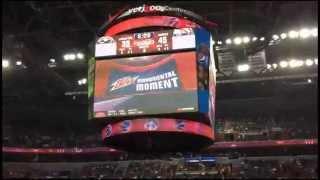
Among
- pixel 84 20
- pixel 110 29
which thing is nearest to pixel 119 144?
pixel 110 29

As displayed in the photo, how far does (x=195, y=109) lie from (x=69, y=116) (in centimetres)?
1553

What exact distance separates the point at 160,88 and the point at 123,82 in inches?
28.1

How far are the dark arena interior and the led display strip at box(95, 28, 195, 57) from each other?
20 millimetres

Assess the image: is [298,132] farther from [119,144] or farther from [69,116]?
[119,144]

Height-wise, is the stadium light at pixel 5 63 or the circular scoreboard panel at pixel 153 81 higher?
the stadium light at pixel 5 63

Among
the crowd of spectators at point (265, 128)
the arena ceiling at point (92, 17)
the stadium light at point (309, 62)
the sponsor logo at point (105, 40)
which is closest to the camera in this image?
the sponsor logo at point (105, 40)

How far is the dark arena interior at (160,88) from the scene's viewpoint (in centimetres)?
933

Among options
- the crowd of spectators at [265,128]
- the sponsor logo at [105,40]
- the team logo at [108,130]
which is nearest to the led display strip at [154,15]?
the sponsor logo at [105,40]

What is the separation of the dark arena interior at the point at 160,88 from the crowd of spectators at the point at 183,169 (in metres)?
0.06

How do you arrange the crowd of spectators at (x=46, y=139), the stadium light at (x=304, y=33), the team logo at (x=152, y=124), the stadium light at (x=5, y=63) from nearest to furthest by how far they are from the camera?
1. the team logo at (x=152, y=124)
2. the stadium light at (x=304, y=33)
3. the stadium light at (x=5, y=63)
4. the crowd of spectators at (x=46, y=139)

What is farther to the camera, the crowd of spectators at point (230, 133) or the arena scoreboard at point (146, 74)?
the crowd of spectators at point (230, 133)

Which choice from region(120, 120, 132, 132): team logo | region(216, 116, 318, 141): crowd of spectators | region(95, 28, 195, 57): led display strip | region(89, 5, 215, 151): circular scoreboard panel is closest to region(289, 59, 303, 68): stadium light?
region(216, 116, 318, 141): crowd of spectators

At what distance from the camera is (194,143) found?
10805 mm

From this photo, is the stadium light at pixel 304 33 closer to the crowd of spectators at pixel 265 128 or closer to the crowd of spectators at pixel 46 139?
the crowd of spectators at pixel 265 128
